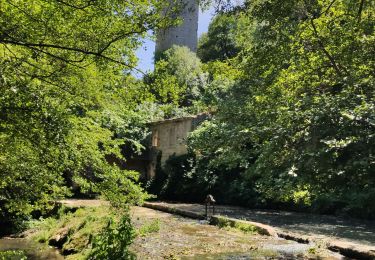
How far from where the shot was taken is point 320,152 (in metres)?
6.03

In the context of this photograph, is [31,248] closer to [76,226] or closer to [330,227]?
[76,226]

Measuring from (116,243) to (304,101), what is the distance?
465 centimetres

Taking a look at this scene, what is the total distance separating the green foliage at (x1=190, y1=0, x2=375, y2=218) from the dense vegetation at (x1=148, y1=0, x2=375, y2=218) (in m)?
0.02

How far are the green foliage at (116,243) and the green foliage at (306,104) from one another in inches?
110

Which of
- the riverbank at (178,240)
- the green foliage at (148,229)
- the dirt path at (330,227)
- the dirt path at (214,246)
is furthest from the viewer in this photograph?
the dirt path at (330,227)

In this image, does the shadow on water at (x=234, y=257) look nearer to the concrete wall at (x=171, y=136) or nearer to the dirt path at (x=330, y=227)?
the dirt path at (x=330, y=227)

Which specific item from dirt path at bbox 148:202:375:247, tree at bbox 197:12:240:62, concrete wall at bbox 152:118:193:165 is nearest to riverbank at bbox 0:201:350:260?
dirt path at bbox 148:202:375:247

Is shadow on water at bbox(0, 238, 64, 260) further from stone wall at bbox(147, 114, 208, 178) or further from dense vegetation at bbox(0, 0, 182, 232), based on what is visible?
stone wall at bbox(147, 114, 208, 178)

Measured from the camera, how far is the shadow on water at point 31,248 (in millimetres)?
13453

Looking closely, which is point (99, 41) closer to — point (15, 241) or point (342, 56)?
point (342, 56)

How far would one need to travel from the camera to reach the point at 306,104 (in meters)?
7.74

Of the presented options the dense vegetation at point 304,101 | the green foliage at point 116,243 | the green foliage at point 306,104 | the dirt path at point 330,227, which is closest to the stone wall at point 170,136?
the dirt path at point 330,227

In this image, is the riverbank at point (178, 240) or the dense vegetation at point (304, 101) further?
the riverbank at point (178, 240)

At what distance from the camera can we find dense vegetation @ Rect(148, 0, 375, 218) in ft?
20.1
